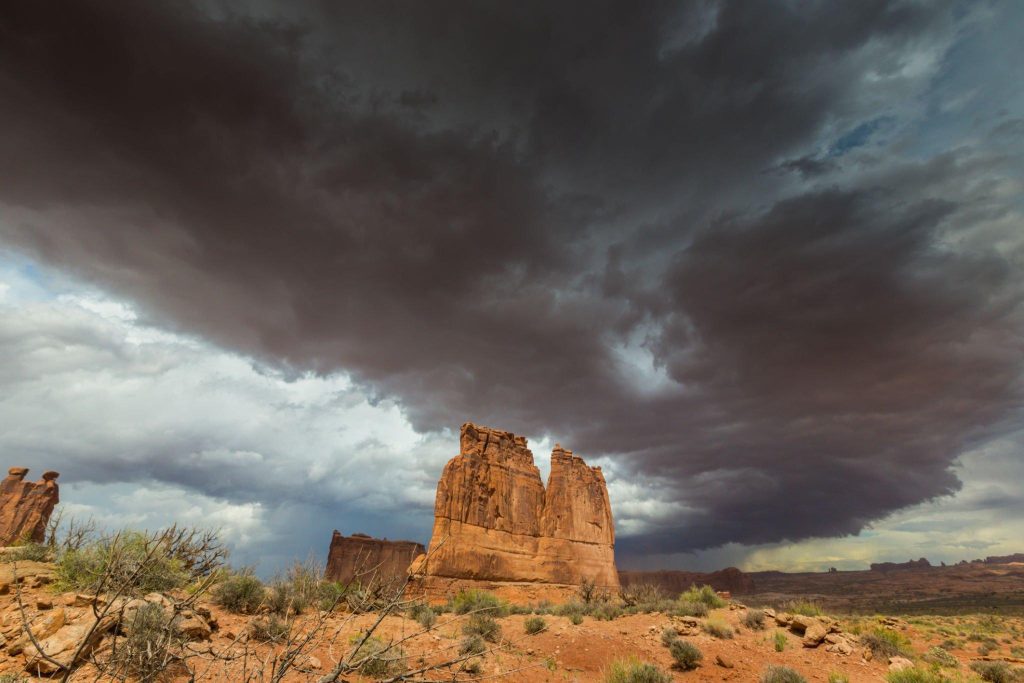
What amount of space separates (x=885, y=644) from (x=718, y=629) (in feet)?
16.4

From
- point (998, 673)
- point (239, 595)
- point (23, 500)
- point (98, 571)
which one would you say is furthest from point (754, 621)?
point (23, 500)

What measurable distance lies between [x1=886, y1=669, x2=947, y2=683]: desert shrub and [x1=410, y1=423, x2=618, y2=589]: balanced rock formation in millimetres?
41302

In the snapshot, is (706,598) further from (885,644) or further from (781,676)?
(781,676)

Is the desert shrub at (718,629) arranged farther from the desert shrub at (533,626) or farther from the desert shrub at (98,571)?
the desert shrub at (98,571)

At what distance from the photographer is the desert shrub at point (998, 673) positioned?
43.8ft

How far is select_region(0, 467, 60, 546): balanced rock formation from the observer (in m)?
45.7

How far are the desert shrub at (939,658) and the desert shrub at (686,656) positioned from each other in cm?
748

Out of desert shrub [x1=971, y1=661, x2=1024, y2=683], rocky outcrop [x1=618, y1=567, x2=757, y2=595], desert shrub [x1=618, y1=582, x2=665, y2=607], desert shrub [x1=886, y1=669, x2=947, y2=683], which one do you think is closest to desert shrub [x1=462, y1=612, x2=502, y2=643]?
desert shrub [x1=618, y1=582, x2=665, y2=607]

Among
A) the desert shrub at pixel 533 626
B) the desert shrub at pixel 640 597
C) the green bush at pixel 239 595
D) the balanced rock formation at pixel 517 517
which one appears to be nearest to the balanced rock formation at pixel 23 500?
the balanced rock formation at pixel 517 517

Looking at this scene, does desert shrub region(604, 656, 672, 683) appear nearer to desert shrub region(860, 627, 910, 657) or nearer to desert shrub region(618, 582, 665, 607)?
desert shrub region(860, 627, 910, 657)

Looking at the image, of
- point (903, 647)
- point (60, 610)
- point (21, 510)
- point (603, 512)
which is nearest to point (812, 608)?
point (903, 647)

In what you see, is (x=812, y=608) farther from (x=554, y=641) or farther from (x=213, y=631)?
(x=213, y=631)

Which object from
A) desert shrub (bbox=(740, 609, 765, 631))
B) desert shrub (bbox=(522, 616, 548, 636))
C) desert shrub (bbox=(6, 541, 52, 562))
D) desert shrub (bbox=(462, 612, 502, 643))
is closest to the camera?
desert shrub (bbox=(6, 541, 52, 562))

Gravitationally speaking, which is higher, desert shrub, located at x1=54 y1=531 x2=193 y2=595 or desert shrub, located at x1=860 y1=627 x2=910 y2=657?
desert shrub, located at x1=54 y1=531 x2=193 y2=595
